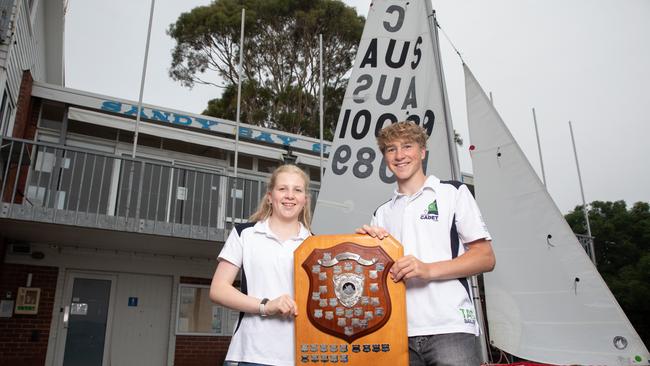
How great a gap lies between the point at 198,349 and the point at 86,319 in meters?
2.04

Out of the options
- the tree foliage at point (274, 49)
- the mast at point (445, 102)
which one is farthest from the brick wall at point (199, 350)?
the tree foliage at point (274, 49)

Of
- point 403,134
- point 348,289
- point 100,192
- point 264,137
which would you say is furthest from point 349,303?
point 264,137

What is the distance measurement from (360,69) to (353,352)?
3339 mm

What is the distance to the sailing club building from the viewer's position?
7.10 m

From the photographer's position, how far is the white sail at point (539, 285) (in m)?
3.75

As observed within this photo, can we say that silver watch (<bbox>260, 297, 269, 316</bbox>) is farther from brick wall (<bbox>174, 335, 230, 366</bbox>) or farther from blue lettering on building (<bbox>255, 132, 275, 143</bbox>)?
blue lettering on building (<bbox>255, 132, 275, 143</bbox>)

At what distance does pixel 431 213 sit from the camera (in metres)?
1.79

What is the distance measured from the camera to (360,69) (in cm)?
446

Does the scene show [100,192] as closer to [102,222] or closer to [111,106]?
[102,222]

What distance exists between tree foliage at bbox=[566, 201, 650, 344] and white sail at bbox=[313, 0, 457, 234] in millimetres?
15261

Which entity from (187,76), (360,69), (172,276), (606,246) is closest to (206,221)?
(172,276)

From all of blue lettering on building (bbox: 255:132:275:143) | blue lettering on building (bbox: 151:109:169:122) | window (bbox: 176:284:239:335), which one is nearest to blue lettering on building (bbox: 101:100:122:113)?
blue lettering on building (bbox: 151:109:169:122)

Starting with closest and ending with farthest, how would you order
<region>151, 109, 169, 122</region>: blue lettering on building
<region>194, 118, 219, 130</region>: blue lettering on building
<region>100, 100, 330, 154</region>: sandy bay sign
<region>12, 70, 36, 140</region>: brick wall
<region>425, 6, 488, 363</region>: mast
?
1. <region>425, 6, 488, 363</region>: mast
2. <region>12, 70, 36, 140</region>: brick wall
3. <region>100, 100, 330, 154</region>: sandy bay sign
4. <region>151, 109, 169, 122</region>: blue lettering on building
5. <region>194, 118, 219, 130</region>: blue lettering on building

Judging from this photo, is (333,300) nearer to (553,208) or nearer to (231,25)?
(553,208)
